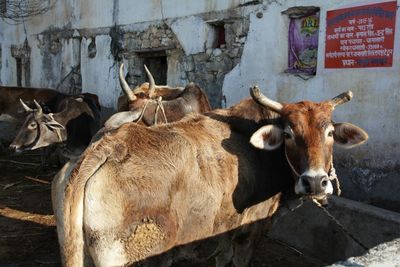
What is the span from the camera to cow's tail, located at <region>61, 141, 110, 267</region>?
258 centimetres

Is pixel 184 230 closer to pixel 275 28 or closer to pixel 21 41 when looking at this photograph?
pixel 275 28

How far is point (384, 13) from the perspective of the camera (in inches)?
212

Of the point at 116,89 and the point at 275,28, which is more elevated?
the point at 275,28

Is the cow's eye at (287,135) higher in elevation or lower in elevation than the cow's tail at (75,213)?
higher

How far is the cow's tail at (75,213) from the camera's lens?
2.58 m

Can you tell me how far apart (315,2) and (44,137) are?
4144 mm

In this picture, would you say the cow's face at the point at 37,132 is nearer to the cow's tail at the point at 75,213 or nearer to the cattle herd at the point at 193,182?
the cattle herd at the point at 193,182

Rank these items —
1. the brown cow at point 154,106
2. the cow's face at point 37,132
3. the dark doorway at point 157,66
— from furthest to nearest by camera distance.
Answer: the dark doorway at point 157,66 → the cow's face at point 37,132 → the brown cow at point 154,106

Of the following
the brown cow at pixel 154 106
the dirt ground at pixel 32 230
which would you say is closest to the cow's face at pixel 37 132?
the dirt ground at pixel 32 230

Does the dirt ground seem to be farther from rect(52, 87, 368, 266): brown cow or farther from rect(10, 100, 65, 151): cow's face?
rect(52, 87, 368, 266): brown cow

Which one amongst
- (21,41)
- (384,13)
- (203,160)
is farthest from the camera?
(21,41)

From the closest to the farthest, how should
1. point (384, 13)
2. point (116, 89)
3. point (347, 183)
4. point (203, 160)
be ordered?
point (203, 160) → point (384, 13) → point (347, 183) → point (116, 89)

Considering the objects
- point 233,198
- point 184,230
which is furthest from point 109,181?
point 233,198

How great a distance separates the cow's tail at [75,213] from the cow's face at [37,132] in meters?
4.16
